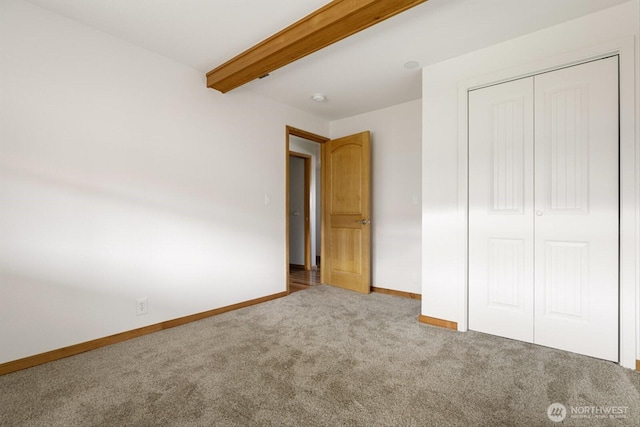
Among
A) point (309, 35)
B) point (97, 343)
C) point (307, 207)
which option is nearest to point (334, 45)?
point (309, 35)

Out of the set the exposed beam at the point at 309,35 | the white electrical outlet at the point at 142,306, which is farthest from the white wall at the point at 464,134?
the white electrical outlet at the point at 142,306

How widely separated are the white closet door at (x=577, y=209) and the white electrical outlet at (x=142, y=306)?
10.3 feet

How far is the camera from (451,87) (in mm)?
2688

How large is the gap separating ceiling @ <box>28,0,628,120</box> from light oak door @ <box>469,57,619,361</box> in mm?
433

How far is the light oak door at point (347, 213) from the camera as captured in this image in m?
3.92

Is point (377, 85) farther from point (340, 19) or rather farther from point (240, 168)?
point (240, 168)

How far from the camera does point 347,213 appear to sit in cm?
414

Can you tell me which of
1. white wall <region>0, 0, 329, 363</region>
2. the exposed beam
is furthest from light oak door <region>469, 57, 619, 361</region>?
white wall <region>0, 0, 329, 363</region>

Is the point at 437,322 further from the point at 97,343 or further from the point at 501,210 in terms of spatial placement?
the point at 97,343

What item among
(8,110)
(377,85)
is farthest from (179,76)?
(377,85)

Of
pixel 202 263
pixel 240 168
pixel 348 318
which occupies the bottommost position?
pixel 348 318

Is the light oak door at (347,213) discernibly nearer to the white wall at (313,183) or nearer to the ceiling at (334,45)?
the ceiling at (334,45)

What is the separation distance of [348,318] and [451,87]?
2340mm

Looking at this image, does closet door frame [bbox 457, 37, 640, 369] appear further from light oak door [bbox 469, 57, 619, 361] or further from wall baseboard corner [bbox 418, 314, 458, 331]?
wall baseboard corner [bbox 418, 314, 458, 331]
